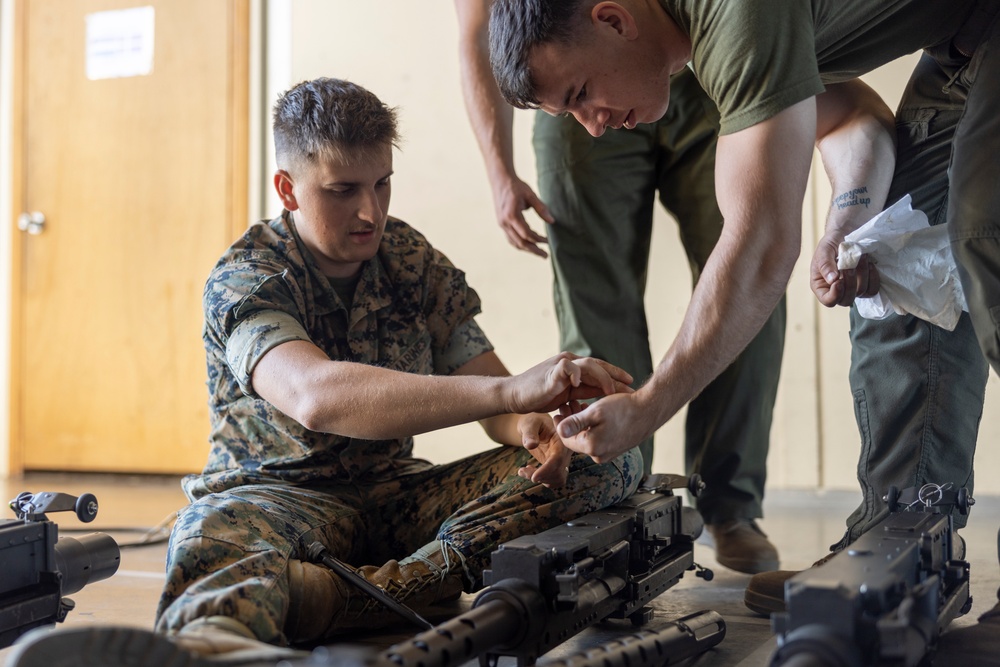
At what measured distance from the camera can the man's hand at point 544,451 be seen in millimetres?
1604

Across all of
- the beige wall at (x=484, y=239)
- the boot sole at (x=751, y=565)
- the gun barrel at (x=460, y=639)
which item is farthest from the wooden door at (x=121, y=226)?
the gun barrel at (x=460, y=639)

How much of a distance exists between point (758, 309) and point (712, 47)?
0.36 m

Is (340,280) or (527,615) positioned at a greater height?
(340,280)

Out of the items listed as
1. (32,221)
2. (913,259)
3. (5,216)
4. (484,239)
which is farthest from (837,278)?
(5,216)

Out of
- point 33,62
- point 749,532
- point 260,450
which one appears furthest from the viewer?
point 33,62


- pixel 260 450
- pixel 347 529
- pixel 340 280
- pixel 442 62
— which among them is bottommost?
pixel 347 529

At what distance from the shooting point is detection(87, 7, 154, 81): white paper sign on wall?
386 centimetres

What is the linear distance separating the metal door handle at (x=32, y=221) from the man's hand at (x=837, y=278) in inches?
126

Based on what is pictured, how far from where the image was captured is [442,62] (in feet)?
11.4

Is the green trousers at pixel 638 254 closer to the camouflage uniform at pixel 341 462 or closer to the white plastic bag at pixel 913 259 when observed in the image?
the camouflage uniform at pixel 341 462

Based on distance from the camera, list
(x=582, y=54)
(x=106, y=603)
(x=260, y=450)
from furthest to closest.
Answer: (x=106, y=603) < (x=260, y=450) < (x=582, y=54)

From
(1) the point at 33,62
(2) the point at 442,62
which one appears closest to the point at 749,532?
(2) the point at 442,62

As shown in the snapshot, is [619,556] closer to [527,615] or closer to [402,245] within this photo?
[527,615]

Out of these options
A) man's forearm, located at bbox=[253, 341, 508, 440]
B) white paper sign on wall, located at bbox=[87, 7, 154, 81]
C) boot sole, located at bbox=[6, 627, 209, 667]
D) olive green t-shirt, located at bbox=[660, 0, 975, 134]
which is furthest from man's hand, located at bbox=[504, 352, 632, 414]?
white paper sign on wall, located at bbox=[87, 7, 154, 81]
